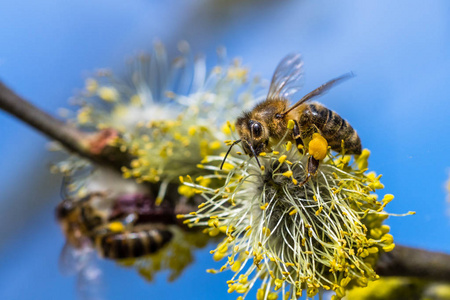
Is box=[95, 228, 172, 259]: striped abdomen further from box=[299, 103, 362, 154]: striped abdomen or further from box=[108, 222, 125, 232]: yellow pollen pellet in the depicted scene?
box=[299, 103, 362, 154]: striped abdomen

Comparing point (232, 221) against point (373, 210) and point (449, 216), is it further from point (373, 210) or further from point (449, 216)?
point (449, 216)

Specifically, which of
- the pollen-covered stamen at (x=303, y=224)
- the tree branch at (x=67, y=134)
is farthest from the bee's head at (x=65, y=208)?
the pollen-covered stamen at (x=303, y=224)

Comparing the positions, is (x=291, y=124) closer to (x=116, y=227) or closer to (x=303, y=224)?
(x=303, y=224)

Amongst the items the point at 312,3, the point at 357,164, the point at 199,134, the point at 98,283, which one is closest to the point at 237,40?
the point at 312,3

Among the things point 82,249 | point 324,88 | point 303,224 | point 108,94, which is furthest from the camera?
point 108,94

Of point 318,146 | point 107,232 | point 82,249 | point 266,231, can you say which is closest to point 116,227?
point 107,232

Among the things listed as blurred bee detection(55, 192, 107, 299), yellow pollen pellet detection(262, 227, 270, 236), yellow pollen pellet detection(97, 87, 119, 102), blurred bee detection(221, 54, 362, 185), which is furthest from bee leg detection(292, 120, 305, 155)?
yellow pollen pellet detection(97, 87, 119, 102)
